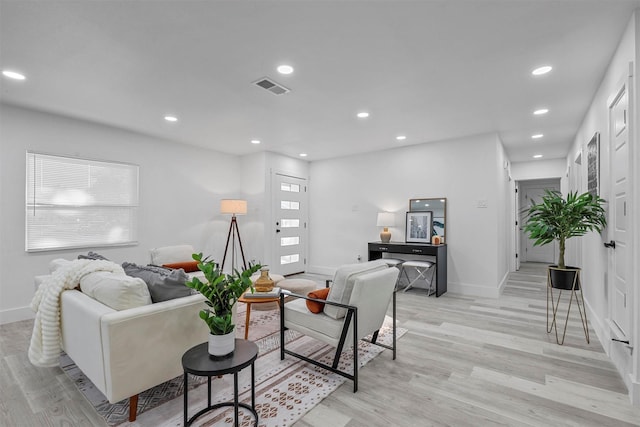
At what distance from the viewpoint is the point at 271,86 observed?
307 cm

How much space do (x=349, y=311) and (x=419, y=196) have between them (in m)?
3.70

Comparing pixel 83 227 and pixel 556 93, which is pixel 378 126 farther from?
pixel 83 227

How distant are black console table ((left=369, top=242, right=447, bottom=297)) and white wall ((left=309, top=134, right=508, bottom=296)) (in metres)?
0.22

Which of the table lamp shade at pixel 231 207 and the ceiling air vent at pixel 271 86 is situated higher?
the ceiling air vent at pixel 271 86

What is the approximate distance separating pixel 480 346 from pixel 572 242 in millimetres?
5076

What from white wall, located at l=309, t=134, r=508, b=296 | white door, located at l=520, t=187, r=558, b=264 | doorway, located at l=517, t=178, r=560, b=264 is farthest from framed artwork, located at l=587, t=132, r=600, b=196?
white door, located at l=520, t=187, r=558, b=264

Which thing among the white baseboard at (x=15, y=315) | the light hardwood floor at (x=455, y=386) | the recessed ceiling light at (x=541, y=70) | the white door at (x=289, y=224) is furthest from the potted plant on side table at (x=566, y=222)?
the white baseboard at (x=15, y=315)

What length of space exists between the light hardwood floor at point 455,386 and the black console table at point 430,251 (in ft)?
4.43

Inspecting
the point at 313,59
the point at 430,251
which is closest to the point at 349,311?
the point at 313,59

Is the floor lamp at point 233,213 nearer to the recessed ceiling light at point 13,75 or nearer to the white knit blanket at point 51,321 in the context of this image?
the white knit blanket at point 51,321

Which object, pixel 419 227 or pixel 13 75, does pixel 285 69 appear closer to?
pixel 13 75

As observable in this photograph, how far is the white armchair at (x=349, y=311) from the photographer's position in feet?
7.25

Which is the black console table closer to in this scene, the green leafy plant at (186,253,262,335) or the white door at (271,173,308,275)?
the white door at (271,173,308,275)

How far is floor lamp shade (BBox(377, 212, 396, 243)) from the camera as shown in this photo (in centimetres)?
543
